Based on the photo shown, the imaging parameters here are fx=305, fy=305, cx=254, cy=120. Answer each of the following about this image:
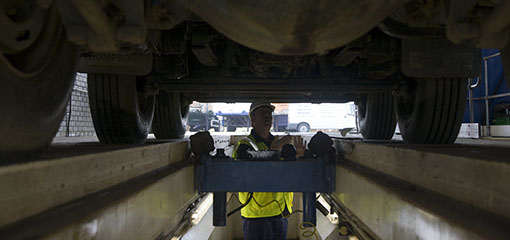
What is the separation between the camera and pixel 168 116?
364cm

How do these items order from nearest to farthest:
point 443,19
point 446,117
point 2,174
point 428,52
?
point 2,174 → point 443,19 → point 428,52 → point 446,117

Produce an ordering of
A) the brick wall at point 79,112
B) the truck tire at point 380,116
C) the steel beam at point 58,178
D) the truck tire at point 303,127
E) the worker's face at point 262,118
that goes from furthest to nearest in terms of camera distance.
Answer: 1. the truck tire at point 303,127
2. the brick wall at point 79,112
3. the truck tire at point 380,116
4. the worker's face at point 262,118
5. the steel beam at point 58,178

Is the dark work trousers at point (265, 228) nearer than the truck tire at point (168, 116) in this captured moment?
Yes

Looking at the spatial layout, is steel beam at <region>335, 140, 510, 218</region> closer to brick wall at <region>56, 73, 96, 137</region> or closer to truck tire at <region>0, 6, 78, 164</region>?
truck tire at <region>0, 6, 78, 164</region>

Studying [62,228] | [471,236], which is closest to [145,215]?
[62,228]

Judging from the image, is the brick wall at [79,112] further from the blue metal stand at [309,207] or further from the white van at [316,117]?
the white van at [316,117]

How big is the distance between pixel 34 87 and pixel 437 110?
8.73 ft

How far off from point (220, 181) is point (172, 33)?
1142mm

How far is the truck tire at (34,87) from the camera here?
1045 millimetres

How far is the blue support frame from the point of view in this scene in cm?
193

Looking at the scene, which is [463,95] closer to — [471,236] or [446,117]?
[446,117]

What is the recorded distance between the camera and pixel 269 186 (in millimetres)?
1928

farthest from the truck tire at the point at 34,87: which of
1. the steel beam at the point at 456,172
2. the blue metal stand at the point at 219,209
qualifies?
the steel beam at the point at 456,172

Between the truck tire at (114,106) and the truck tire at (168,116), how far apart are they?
1.07 metres
